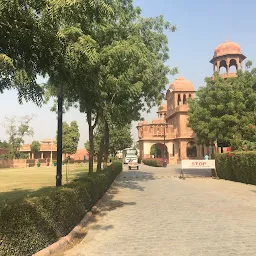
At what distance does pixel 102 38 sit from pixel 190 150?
1968 inches

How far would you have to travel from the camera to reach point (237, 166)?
2067cm

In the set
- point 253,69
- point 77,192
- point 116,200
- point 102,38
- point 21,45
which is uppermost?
point 253,69

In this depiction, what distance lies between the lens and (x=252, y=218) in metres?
8.96

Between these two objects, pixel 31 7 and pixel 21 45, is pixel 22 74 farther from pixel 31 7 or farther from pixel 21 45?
pixel 31 7

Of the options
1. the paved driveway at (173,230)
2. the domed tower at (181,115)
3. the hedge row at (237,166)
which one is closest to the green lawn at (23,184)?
the paved driveway at (173,230)

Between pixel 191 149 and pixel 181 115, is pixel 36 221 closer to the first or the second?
pixel 181 115

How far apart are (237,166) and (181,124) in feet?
135

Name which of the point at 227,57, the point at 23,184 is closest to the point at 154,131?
the point at 227,57

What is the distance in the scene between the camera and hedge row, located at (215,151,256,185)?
60.6ft

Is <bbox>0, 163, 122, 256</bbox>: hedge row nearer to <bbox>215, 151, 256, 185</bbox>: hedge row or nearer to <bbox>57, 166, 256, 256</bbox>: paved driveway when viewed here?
<bbox>57, 166, 256, 256</bbox>: paved driveway

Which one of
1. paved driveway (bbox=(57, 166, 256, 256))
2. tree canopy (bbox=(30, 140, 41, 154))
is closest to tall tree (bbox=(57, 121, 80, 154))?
tree canopy (bbox=(30, 140, 41, 154))

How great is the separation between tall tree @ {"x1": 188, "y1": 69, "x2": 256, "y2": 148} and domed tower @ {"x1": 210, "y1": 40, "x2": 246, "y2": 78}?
92.9 feet

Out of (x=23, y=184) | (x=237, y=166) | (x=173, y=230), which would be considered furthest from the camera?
(x=23, y=184)

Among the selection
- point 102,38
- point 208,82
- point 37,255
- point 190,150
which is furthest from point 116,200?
point 190,150
